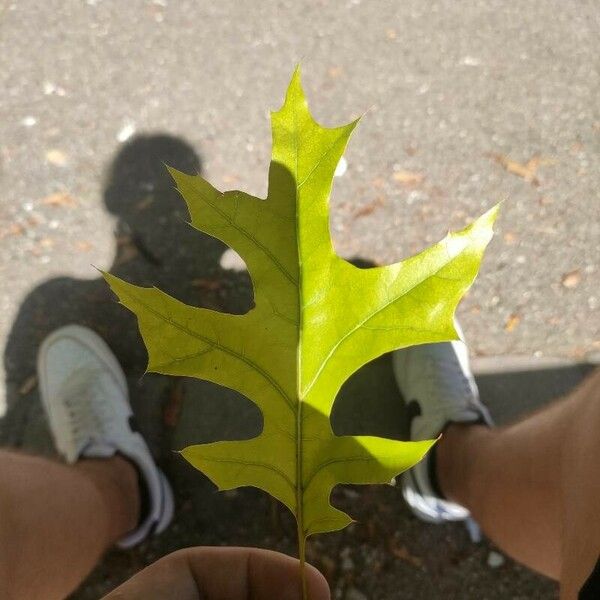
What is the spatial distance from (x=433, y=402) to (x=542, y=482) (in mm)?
585

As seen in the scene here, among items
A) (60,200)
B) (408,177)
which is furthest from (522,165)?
(60,200)

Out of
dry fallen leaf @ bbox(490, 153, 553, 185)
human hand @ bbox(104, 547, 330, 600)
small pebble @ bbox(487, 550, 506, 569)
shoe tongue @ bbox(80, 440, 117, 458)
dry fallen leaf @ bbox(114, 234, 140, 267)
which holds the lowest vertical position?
small pebble @ bbox(487, 550, 506, 569)

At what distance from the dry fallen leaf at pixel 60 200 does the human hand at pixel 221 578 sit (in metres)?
1.48

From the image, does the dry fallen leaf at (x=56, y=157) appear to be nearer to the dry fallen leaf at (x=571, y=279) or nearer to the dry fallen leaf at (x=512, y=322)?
the dry fallen leaf at (x=512, y=322)

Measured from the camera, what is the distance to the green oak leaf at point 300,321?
69 centimetres

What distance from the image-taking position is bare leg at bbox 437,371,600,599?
1.02 m

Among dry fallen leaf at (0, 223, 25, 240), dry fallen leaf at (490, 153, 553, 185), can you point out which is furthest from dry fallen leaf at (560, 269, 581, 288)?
dry fallen leaf at (0, 223, 25, 240)

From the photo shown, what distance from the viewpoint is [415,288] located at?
27.4 inches

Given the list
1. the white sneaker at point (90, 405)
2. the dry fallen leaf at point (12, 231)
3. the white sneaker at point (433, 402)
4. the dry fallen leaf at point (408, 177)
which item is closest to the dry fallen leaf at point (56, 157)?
the dry fallen leaf at point (12, 231)

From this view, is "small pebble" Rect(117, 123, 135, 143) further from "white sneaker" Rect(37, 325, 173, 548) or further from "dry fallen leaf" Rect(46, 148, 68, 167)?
"white sneaker" Rect(37, 325, 173, 548)

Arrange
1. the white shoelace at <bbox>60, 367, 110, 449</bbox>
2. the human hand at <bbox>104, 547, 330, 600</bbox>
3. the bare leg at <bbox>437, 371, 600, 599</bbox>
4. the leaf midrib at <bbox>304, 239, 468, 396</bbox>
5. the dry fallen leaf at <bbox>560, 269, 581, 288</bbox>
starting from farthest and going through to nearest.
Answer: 1. the dry fallen leaf at <bbox>560, 269, 581, 288</bbox>
2. the white shoelace at <bbox>60, 367, 110, 449</bbox>
3. the bare leg at <bbox>437, 371, 600, 599</bbox>
4. the human hand at <bbox>104, 547, 330, 600</bbox>
5. the leaf midrib at <bbox>304, 239, 468, 396</bbox>

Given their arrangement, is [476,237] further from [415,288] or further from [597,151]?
[597,151]

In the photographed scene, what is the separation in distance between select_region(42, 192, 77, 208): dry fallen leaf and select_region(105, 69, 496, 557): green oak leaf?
152 cm

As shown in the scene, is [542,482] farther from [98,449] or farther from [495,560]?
[98,449]
